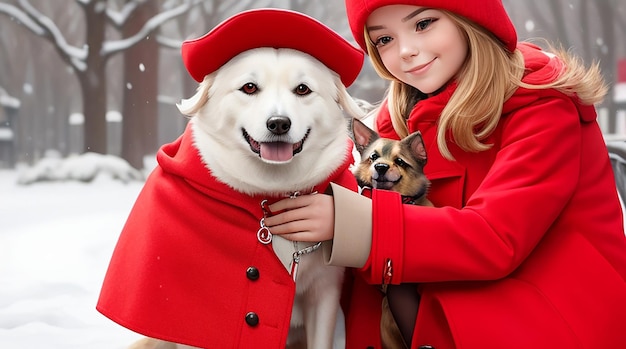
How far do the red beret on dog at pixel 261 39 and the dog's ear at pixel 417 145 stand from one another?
7.9 inches

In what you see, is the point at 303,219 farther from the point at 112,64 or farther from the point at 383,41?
the point at 112,64

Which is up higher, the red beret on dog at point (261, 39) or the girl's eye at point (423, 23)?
the girl's eye at point (423, 23)

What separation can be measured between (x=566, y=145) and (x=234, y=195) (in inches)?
24.2

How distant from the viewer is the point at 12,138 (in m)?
2.49

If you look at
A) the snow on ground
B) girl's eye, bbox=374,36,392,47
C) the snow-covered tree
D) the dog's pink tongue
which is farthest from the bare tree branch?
the dog's pink tongue

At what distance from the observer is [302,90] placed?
3.45 ft

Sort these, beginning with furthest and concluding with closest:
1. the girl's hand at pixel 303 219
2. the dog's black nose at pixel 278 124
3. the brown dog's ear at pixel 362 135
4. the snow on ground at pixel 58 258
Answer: the snow on ground at pixel 58 258 < the brown dog's ear at pixel 362 135 < the girl's hand at pixel 303 219 < the dog's black nose at pixel 278 124

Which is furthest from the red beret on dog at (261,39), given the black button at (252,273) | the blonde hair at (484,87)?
the black button at (252,273)

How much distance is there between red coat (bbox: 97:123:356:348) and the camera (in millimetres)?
1043

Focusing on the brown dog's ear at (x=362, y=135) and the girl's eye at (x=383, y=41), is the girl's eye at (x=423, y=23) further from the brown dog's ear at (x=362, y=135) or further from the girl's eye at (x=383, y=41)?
the brown dog's ear at (x=362, y=135)

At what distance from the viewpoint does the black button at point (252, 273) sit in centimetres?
105

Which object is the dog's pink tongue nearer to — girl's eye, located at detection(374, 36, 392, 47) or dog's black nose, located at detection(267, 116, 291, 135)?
dog's black nose, located at detection(267, 116, 291, 135)

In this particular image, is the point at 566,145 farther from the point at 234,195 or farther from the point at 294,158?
the point at 234,195

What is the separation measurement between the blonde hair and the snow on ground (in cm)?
103
